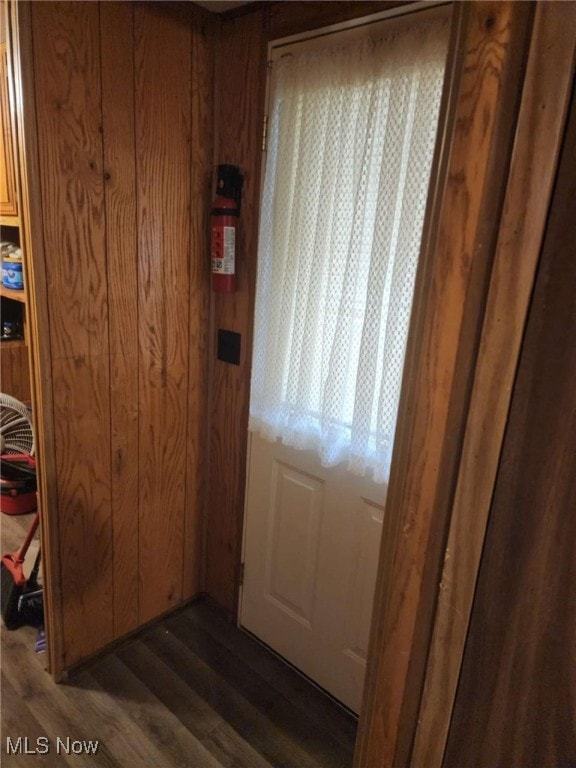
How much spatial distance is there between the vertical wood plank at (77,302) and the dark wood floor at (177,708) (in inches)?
6.1

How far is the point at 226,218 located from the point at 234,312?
334 millimetres

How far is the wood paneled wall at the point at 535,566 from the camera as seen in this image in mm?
595

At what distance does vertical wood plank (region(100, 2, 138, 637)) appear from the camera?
149 cm

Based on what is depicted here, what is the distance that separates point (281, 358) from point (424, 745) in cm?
110

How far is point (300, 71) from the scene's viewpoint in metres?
1.46

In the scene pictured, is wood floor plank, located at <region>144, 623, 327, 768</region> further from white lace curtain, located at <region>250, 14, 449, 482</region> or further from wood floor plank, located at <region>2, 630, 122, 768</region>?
white lace curtain, located at <region>250, 14, 449, 482</region>

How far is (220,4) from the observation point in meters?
1.59

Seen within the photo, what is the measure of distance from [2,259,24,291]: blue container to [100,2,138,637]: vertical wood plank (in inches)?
56.9

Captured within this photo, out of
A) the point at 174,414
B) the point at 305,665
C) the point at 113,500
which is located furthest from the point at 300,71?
the point at 305,665

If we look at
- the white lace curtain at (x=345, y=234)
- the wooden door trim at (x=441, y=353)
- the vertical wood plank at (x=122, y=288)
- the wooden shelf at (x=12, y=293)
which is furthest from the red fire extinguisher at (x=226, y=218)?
the wooden shelf at (x=12, y=293)

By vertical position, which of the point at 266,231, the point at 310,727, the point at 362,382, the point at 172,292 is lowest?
the point at 310,727

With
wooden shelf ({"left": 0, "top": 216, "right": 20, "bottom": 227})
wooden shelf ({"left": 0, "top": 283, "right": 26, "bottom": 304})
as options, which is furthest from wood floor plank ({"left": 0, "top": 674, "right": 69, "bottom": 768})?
wooden shelf ({"left": 0, "top": 216, "right": 20, "bottom": 227})

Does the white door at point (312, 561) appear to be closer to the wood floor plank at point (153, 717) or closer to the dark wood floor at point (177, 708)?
the dark wood floor at point (177, 708)

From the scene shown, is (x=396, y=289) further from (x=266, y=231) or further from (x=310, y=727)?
(x=310, y=727)
